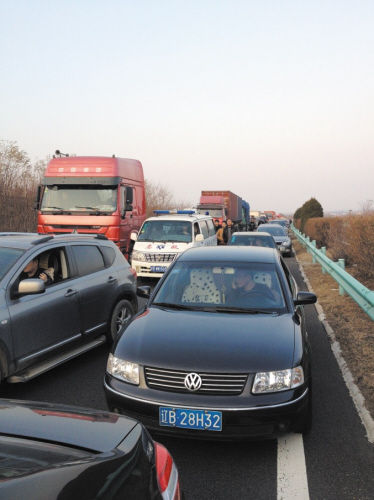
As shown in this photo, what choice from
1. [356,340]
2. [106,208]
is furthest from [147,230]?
[356,340]

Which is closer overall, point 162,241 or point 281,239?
point 162,241

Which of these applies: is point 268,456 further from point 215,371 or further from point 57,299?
point 57,299

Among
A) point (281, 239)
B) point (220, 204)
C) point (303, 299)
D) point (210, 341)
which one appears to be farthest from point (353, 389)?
point (220, 204)

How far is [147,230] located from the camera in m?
13.7

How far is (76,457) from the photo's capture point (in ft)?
5.83

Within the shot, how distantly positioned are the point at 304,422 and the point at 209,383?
85 cm

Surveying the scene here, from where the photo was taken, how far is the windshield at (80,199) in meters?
12.9

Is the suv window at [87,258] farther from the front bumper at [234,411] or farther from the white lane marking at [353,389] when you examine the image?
the white lane marking at [353,389]

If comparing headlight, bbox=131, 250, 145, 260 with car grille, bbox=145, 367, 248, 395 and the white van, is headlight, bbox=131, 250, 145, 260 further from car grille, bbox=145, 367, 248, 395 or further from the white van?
car grille, bbox=145, 367, 248, 395

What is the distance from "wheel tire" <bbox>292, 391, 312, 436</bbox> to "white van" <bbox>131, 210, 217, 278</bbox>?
8.58m

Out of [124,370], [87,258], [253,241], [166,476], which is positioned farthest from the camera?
[253,241]

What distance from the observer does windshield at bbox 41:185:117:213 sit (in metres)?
12.9

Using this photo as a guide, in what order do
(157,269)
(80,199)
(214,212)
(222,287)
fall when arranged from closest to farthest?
(222,287) → (157,269) → (80,199) → (214,212)

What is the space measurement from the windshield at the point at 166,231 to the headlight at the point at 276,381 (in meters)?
9.91
